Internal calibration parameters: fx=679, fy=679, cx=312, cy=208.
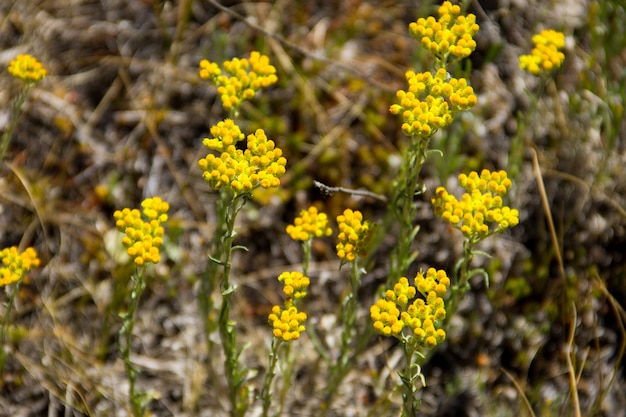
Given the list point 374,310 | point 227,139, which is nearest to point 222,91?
point 227,139

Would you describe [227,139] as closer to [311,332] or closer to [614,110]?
[311,332]

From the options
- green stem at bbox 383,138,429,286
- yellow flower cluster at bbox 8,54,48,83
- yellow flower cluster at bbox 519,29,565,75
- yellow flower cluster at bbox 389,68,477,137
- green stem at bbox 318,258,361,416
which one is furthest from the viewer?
yellow flower cluster at bbox 519,29,565,75

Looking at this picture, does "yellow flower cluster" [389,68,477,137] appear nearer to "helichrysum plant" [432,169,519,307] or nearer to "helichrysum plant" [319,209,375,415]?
"helichrysum plant" [432,169,519,307]

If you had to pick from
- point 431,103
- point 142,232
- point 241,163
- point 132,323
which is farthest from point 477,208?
point 132,323

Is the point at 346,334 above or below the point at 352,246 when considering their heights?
below

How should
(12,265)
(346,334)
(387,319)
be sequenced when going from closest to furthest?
(387,319)
(12,265)
(346,334)

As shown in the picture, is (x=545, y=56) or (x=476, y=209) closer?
(x=476, y=209)

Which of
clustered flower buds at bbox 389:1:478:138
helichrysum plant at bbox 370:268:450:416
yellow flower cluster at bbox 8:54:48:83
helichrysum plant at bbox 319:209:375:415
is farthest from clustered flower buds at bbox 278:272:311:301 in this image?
yellow flower cluster at bbox 8:54:48:83

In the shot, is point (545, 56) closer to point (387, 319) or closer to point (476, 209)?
point (476, 209)
